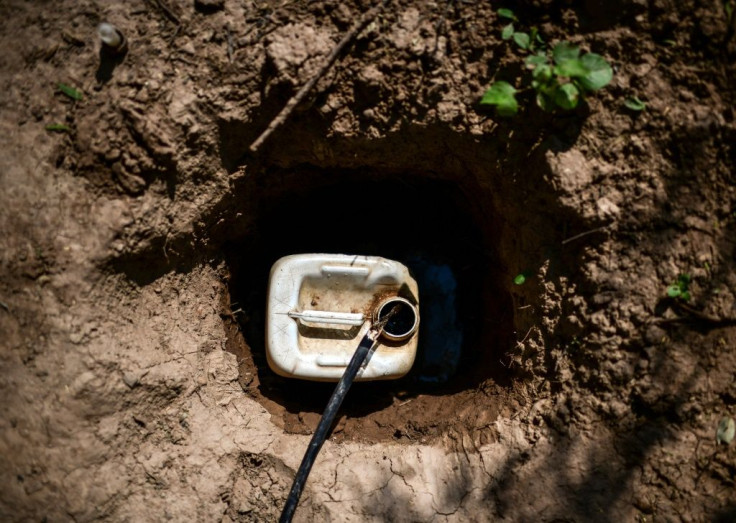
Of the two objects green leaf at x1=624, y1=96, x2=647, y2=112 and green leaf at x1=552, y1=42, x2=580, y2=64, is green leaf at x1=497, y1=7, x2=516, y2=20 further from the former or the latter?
green leaf at x1=624, y1=96, x2=647, y2=112

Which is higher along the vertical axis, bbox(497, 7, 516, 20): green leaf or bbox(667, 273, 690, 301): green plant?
bbox(497, 7, 516, 20): green leaf

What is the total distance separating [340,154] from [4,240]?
4.00ft

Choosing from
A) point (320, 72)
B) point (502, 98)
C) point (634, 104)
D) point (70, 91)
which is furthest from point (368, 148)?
point (70, 91)

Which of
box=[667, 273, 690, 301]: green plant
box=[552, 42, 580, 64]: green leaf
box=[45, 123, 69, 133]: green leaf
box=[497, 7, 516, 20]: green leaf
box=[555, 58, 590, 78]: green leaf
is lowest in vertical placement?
box=[667, 273, 690, 301]: green plant

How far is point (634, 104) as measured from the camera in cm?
161

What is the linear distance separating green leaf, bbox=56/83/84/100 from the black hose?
135 cm

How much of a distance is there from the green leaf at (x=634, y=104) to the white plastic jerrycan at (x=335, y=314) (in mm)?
1033

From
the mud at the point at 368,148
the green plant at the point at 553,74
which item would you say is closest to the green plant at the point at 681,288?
the mud at the point at 368,148

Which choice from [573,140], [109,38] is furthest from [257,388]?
[573,140]

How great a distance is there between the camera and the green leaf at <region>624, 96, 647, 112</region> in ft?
5.28

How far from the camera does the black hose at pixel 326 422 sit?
175cm

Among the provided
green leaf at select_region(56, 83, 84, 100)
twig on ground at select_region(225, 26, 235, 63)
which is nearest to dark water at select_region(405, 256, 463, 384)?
twig on ground at select_region(225, 26, 235, 63)

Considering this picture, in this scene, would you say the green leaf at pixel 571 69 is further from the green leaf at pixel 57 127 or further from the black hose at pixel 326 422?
the green leaf at pixel 57 127

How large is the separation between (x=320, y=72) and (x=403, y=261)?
1079 millimetres
